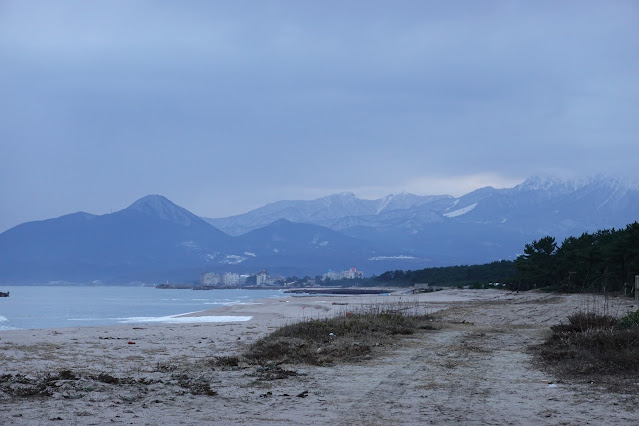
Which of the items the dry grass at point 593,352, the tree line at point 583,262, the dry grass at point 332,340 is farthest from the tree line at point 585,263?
the dry grass at point 593,352

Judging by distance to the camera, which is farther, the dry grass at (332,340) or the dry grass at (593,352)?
the dry grass at (332,340)

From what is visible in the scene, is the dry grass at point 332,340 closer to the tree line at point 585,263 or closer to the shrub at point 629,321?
the shrub at point 629,321

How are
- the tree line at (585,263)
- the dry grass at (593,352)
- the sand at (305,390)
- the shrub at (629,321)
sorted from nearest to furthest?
the sand at (305,390) → the dry grass at (593,352) → the shrub at (629,321) → the tree line at (585,263)

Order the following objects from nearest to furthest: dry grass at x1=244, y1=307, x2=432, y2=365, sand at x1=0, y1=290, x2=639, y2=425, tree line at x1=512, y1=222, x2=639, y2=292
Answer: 1. sand at x1=0, y1=290, x2=639, y2=425
2. dry grass at x1=244, y1=307, x2=432, y2=365
3. tree line at x1=512, y1=222, x2=639, y2=292

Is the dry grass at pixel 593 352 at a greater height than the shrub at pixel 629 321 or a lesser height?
lesser

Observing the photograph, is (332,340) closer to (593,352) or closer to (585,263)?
(593,352)

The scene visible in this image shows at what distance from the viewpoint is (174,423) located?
24.8 feet

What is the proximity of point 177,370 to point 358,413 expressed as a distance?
4711mm

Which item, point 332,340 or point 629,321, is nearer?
point 629,321

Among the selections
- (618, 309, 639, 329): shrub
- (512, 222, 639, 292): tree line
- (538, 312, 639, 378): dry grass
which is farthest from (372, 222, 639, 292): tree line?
(538, 312, 639, 378): dry grass

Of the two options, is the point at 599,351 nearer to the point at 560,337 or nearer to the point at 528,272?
the point at 560,337

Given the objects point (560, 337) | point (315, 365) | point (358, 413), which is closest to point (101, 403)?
point (358, 413)

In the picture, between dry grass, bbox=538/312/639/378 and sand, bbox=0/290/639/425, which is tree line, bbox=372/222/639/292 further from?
sand, bbox=0/290/639/425

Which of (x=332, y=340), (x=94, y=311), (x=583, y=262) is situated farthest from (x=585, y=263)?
(x=332, y=340)
